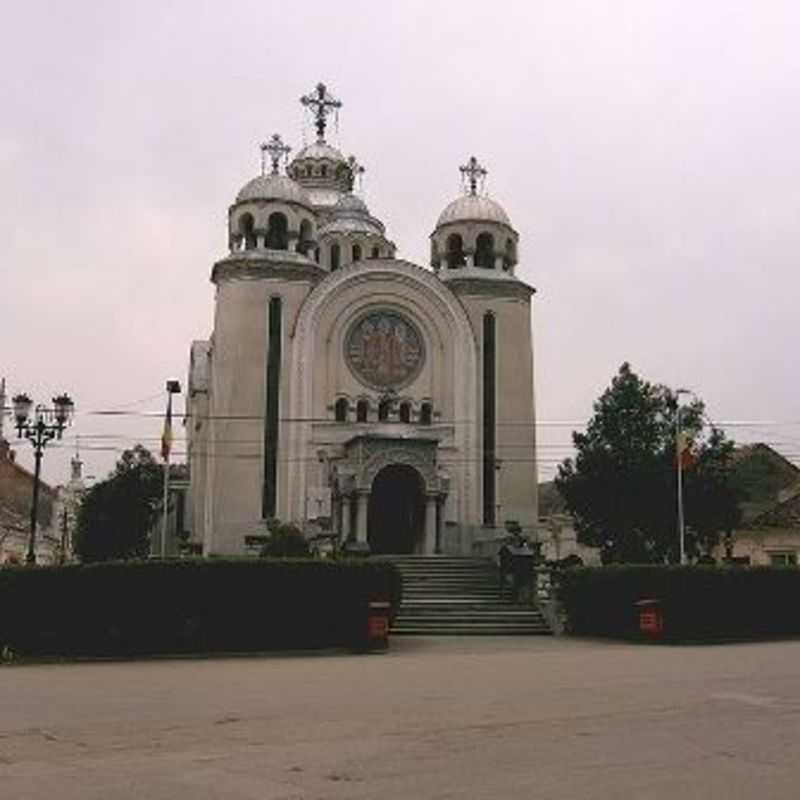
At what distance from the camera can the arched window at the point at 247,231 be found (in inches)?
1961

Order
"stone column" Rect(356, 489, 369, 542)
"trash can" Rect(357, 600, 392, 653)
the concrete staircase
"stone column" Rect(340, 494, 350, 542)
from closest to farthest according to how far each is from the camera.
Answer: "trash can" Rect(357, 600, 392, 653) < the concrete staircase < "stone column" Rect(356, 489, 369, 542) < "stone column" Rect(340, 494, 350, 542)

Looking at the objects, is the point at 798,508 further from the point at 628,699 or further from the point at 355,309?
the point at 628,699

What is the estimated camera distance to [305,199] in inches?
2012

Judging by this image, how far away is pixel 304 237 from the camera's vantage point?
166ft

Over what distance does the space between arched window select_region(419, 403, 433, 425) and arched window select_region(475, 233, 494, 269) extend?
292 inches

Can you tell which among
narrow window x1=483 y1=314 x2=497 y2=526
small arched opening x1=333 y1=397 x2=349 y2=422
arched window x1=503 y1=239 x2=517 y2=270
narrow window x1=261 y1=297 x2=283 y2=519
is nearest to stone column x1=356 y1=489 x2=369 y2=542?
narrow window x1=261 y1=297 x2=283 y2=519

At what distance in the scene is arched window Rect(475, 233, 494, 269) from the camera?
2056 inches

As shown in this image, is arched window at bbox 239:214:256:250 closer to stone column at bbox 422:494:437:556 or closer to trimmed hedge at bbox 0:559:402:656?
stone column at bbox 422:494:437:556

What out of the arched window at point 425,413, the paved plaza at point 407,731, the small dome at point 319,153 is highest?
the small dome at point 319,153

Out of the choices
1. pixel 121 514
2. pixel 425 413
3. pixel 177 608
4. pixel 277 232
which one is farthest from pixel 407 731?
pixel 121 514

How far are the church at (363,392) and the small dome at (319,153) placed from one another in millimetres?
10989

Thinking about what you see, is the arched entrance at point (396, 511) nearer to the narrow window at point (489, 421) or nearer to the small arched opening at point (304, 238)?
the narrow window at point (489, 421)

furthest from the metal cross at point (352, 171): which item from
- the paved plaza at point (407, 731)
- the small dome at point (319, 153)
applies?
the paved plaza at point (407, 731)

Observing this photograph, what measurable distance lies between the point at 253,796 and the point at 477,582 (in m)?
28.2
